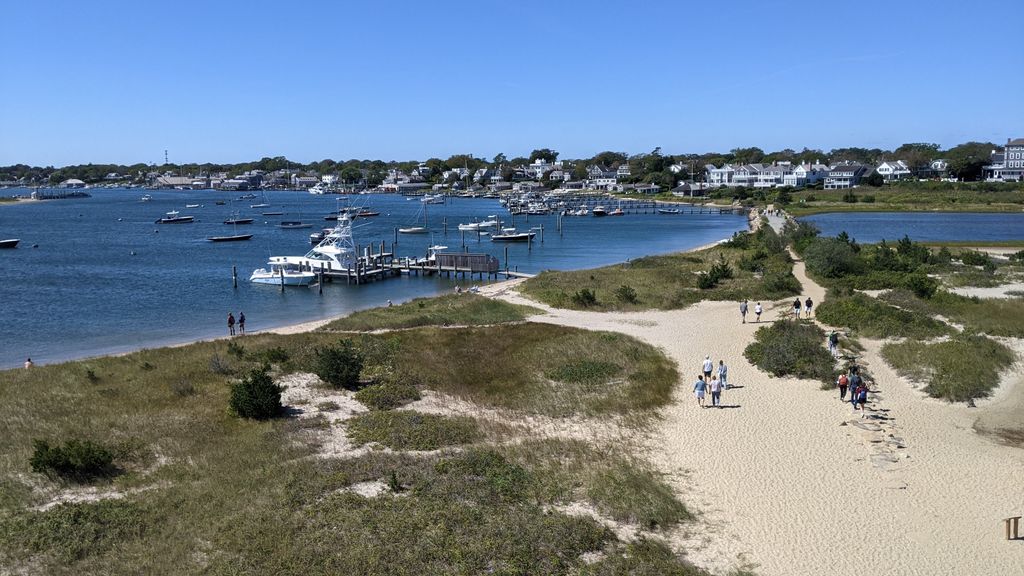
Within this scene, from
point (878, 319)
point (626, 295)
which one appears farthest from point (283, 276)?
point (878, 319)

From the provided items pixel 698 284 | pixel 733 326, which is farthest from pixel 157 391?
pixel 698 284

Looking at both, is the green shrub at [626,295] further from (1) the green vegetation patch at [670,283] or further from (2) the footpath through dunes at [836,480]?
(2) the footpath through dunes at [836,480]

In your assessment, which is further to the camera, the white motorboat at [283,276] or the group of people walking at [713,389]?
A: the white motorboat at [283,276]

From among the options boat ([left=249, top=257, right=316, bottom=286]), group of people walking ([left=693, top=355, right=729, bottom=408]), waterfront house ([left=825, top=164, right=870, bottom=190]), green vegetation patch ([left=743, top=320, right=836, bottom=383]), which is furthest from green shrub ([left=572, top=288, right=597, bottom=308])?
waterfront house ([left=825, top=164, right=870, bottom=190])

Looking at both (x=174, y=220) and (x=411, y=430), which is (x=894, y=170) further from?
(x=411, y=430)

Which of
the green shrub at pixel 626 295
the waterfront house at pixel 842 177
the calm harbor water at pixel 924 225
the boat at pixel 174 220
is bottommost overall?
the green shrub at pixel 626 295

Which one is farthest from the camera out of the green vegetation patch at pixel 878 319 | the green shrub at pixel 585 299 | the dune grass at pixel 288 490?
the green shrub at pixel 585 299

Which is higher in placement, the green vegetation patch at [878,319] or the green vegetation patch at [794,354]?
the green vegetation patch at [878,319]

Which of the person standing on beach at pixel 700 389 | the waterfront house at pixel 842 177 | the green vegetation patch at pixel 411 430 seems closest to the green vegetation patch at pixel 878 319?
the person standing on beach at pixel 700 389
